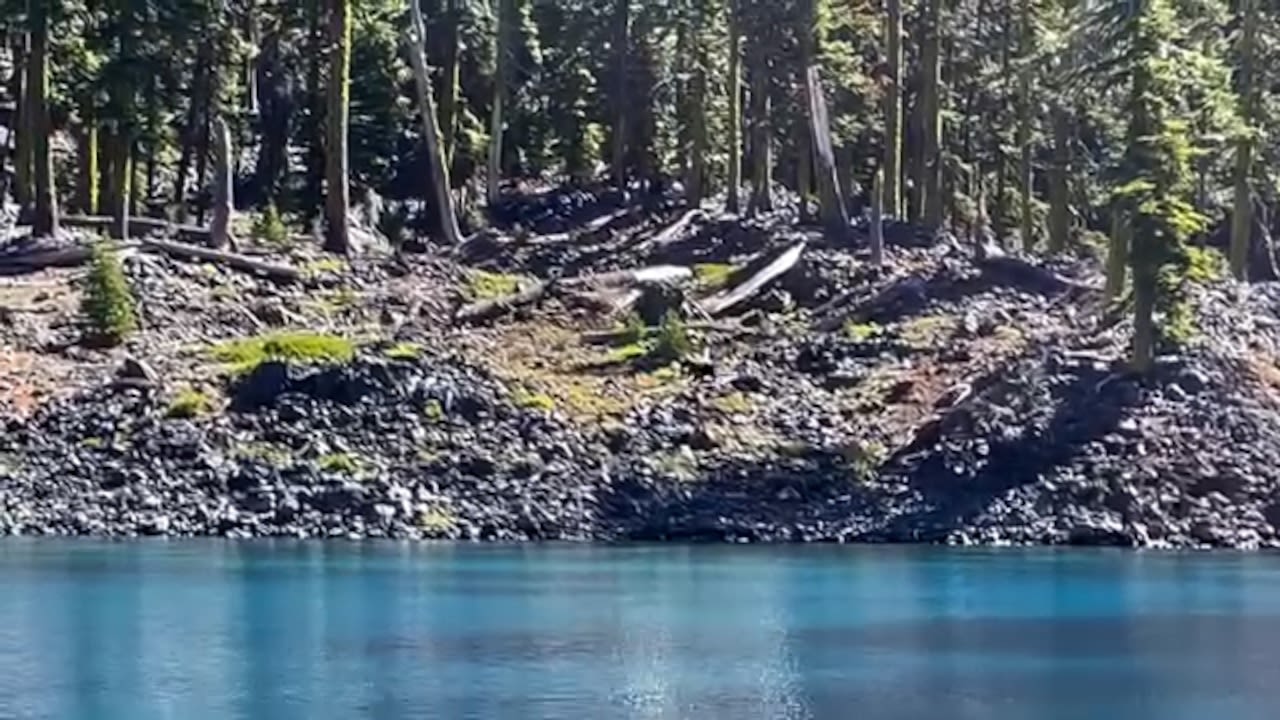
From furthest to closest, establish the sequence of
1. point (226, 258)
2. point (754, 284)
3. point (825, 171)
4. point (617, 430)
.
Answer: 1. point (825, 171)
2. point (754, 284)
3. point (226, 258)
4. point (617, 430)

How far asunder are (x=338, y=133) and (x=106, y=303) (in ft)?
36.2

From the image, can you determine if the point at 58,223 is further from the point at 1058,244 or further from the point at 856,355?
the point at 1058,244

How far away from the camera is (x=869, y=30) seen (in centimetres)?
8738

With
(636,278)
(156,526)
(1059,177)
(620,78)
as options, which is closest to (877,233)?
(636,278)

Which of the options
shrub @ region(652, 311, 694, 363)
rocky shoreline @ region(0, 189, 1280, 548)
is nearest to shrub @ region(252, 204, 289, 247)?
rocky shoreline @ region(0, 189, 1280, 548)

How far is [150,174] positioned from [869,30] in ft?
83.4

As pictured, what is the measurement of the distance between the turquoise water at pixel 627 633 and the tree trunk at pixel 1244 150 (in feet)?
62.6

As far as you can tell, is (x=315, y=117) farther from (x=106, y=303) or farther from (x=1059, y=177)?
(x=1059, y=177)

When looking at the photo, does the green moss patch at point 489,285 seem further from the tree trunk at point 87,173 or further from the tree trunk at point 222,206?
the tree trunk at point 87,173

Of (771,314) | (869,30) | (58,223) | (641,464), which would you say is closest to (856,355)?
(771,314)

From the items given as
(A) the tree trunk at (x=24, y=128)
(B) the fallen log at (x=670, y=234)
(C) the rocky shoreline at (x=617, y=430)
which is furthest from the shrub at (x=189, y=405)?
(B) the fallen log at (x=670, y=234)

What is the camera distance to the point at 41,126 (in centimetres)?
6506

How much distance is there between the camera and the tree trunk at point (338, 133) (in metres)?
67.1

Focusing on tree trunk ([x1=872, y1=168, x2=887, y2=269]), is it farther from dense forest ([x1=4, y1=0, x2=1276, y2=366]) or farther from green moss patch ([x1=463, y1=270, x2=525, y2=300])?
green moss patch ([x1=463, y1=270, x2=525, y2=300])
